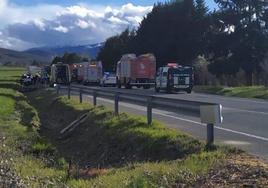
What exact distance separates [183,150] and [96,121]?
8.80m

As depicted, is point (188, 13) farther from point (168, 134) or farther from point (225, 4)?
point (168, 134)

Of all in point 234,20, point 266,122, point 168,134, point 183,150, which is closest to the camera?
point 183,150

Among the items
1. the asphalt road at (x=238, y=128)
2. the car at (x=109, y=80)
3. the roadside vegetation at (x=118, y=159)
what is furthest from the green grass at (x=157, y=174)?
the car at (x=109, y=80)

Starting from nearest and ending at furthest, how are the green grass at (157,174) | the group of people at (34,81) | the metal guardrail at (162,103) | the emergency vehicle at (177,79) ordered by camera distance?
the green grass at (157,174), the metal guardrail at (162,103), the emergency vehicle at (177,79), the group of people at (34,81)

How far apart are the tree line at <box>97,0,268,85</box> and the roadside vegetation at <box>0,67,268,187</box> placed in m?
44.2

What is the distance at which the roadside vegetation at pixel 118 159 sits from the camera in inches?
355

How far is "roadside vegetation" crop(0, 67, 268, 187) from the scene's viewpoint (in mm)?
9008

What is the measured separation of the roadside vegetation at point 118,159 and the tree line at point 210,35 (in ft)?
145

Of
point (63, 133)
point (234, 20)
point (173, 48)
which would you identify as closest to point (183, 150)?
point (63, 133)

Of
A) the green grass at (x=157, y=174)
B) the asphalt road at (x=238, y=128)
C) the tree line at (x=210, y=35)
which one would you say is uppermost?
the tree line at (x=210, y=35)

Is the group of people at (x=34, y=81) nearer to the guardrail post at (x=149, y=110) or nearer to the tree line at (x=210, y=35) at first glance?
the tree line at (x=210, y=35)

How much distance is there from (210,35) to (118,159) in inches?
2300

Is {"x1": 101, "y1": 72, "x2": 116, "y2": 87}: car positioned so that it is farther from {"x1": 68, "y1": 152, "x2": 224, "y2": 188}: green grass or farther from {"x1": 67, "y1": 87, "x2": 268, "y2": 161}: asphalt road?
{"x1": 68, "y1": 152, "x2": 224, "y2": 188}: green grass

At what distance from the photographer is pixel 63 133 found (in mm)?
22203
